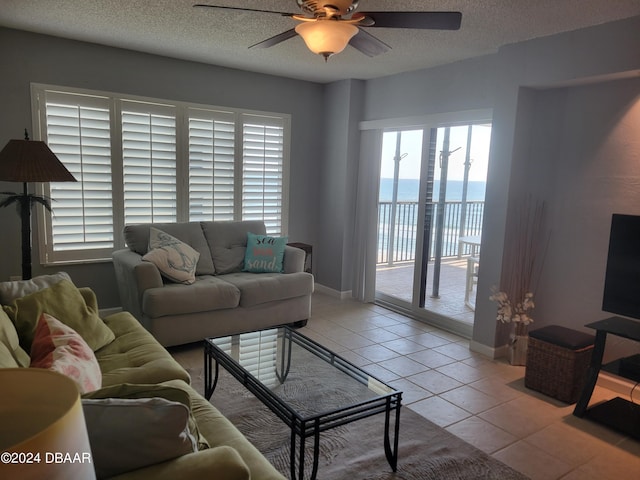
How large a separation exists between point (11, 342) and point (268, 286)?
2.25m

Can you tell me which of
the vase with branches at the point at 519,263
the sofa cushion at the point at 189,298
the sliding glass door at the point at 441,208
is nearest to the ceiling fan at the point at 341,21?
the vase with branches at the point at 519,263

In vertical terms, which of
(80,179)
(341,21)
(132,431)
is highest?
(341,21)

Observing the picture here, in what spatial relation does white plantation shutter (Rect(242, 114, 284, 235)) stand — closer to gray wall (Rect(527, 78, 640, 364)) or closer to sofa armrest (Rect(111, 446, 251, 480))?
gray wall (Rect(527, 78, 640, 364))

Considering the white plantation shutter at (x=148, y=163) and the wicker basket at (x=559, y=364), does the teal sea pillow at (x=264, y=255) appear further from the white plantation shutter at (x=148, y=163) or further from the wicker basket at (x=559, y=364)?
the wicker basket at (x=559, y=364)

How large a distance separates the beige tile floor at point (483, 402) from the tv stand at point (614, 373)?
8 cm

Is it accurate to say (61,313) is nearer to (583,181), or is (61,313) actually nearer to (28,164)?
(28,164)

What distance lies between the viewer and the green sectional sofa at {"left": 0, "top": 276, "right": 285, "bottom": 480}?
126cm

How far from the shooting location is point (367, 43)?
2.54m

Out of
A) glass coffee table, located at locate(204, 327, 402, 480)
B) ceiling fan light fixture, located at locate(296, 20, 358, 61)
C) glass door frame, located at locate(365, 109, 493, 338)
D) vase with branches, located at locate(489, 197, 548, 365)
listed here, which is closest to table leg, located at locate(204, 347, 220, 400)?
glass coffee table, located at locate(204, 327, 402, 480)

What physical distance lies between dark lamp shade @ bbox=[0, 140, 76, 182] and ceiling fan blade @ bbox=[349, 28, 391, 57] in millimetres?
2068

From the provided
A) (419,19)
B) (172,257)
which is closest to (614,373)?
(419,19)

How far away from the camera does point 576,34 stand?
313cm

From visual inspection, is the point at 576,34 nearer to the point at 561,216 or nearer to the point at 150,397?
the point at 561,216

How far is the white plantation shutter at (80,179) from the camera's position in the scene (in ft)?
13.1
